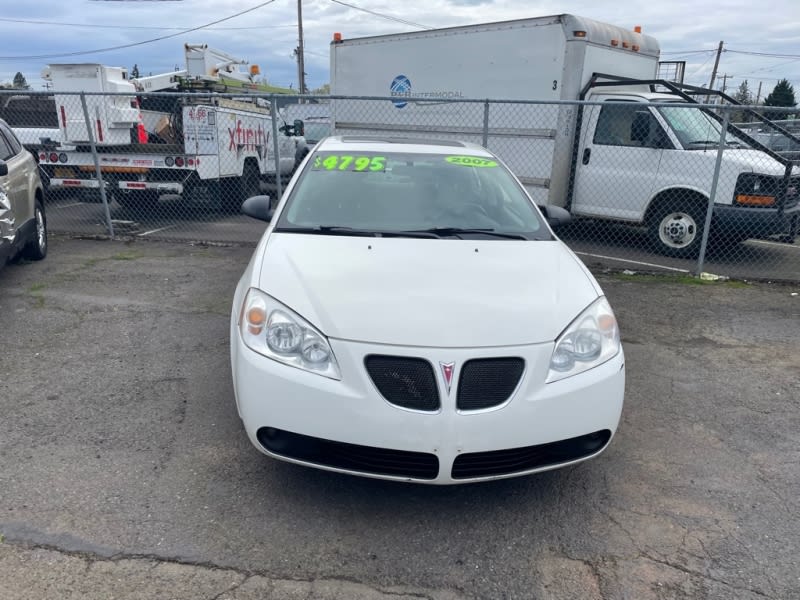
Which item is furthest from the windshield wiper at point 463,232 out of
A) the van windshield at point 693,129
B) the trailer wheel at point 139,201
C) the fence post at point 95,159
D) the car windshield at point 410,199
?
the trailer wheel at point 139,201

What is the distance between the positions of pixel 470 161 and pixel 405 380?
2.31 meters

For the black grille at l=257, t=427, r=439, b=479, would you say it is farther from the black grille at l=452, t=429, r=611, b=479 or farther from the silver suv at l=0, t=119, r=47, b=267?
the silver suv at l=0, t=119, r=47, b=267

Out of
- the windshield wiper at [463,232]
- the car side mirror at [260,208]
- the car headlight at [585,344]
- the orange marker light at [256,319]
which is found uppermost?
the windshield wiper at [463,232]

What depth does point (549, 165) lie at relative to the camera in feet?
28.2

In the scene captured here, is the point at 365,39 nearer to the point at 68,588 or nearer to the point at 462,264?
the point at 462,264

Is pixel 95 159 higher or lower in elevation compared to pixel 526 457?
higher

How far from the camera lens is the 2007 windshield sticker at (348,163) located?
4.23 metres

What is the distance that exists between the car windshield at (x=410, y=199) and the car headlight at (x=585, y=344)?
910 millimetres

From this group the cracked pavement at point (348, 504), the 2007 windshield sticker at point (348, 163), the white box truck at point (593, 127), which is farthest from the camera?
the white box truck at point (593, 127)

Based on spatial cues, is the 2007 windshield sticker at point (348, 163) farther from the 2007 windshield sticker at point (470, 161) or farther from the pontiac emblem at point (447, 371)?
the pontiac emblem at point (447, 371)

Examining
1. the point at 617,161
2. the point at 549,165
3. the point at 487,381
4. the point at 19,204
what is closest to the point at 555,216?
the point at 487,381

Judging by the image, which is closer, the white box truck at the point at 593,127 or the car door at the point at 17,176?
the car door at the point at 17,176

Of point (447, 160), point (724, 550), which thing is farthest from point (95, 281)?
point (724, 550)

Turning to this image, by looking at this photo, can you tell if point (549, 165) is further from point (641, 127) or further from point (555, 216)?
point (555, 216)
